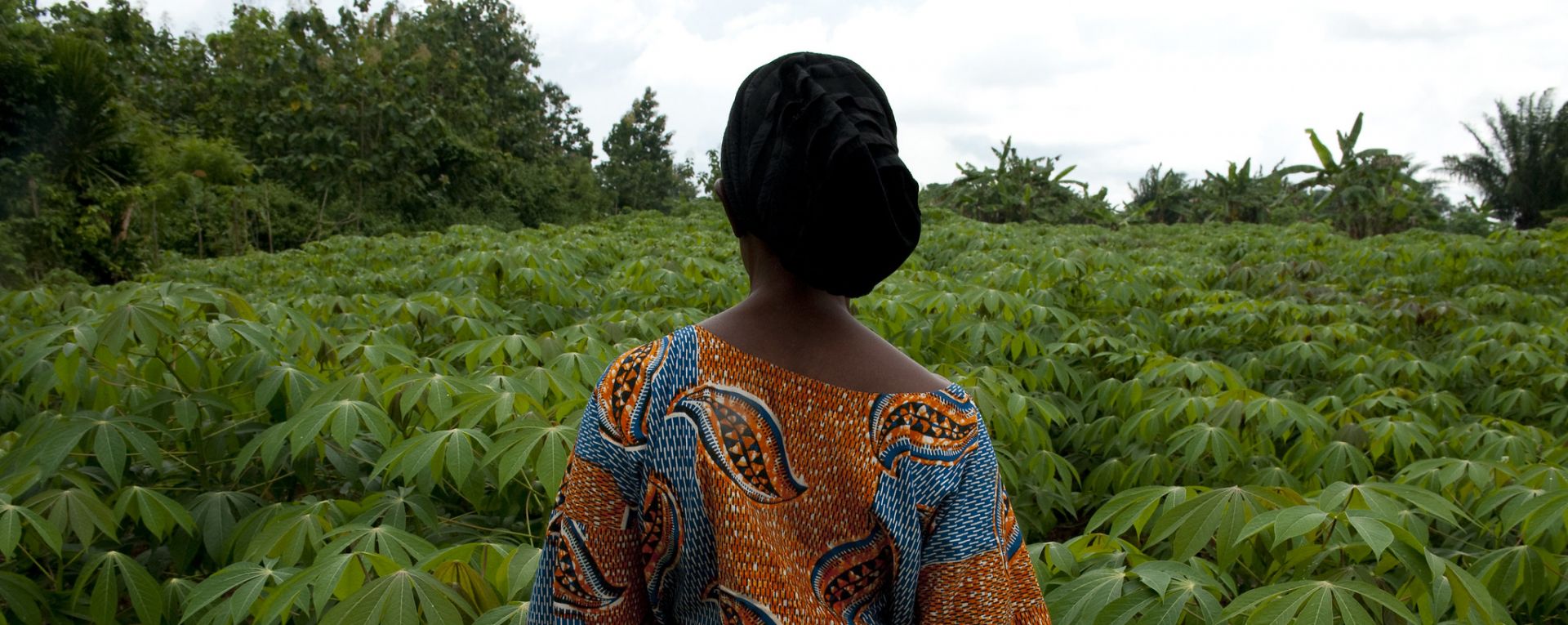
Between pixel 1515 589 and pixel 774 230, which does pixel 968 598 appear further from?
pixel 1515 589

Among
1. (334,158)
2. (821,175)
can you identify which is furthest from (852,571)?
(334,158)

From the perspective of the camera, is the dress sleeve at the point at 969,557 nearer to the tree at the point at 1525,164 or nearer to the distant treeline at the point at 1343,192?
the distant treeline at the point at 1343,192

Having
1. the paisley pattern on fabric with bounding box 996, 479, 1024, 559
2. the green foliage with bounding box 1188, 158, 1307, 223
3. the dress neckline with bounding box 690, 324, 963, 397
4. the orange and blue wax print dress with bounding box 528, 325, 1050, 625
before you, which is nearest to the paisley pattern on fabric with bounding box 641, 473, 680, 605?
the orange and blue wax print dress with bounding box 528, 325, 1050, 625

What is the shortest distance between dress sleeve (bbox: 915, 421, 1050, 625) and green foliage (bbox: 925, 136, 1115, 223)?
22057 mm

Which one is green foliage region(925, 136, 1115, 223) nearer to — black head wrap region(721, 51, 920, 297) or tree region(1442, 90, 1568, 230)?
tree region(1442, 90, 1568, 230)

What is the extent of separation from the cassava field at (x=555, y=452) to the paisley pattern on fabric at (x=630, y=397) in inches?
24.3

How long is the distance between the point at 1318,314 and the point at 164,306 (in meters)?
4.14

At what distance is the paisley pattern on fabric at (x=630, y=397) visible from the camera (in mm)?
732

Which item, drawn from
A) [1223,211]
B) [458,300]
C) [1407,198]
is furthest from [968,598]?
[1223,211]

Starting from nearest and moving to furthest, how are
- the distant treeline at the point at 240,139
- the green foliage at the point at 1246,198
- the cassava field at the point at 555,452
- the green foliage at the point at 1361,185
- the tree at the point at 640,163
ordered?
the cassava field at the point at 555,452 < the distant treeline at the point at 240,139 < the green foliage at the point at 1361,185 < the green foliage at the point at 1246,198 < the tree at the point at 640,163

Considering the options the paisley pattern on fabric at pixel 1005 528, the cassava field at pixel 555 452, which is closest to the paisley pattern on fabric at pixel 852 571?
the paisley pattern on fabric at pixel 1005 528

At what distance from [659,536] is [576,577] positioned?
80 mm

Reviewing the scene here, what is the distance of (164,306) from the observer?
1965mm

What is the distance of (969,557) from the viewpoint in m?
0.77
